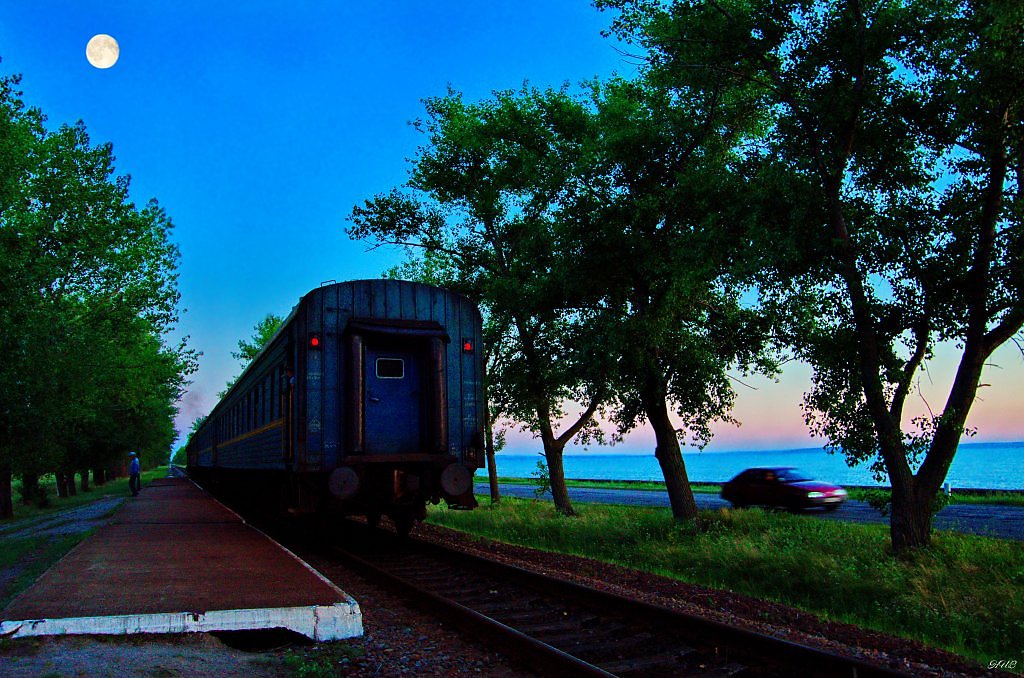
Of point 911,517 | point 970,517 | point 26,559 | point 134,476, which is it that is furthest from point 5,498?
point 970,517

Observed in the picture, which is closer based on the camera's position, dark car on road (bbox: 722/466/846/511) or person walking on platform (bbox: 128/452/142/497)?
dark car on road (bbox: 722/466/846/511)

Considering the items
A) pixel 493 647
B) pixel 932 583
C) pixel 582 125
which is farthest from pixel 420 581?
pixel 582 125

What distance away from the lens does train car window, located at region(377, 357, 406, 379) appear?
1150 cm

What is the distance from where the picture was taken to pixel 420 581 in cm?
941

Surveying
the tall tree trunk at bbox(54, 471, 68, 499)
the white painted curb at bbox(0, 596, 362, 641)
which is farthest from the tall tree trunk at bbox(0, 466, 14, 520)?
the white painted curb at bbox(0, 596, 362, 641)

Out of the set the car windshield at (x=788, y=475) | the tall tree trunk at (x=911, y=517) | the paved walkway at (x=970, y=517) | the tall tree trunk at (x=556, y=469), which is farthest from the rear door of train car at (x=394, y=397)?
→ the car windshield at (x=788, y=475)

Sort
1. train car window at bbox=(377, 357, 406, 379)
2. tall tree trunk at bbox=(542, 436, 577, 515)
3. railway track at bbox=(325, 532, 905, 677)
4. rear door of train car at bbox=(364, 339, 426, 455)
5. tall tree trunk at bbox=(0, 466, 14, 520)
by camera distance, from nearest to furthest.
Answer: railway track at bbox=(325, 532, 905, 677)
rear door of train car at bbox=(364, 339, 426, 455)
train car window at bbox=(377, 357, 406, 379)
tall tree trunk at bbox=(542, 436, 577, 515)
tall tree trunk at bbox=(0, 466, 14, 520)

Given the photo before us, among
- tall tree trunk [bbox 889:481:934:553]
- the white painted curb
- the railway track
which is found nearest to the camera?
the railway track

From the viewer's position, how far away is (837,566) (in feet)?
32.4

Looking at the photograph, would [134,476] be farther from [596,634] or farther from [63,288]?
[596,634]

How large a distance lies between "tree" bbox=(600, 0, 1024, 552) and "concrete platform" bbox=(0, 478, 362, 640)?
25.7ft

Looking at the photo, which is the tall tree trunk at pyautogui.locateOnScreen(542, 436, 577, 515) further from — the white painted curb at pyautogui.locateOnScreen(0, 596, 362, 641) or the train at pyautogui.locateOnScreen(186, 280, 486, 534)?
the white painted curb at pyautogui.locateOnScreen(0, 596, 362, 641)

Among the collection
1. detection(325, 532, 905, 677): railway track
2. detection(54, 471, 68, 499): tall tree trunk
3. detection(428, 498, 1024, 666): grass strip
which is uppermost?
detection(325, 532, 905, 677): railway track

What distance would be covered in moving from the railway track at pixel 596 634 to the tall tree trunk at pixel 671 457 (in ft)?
24.4
